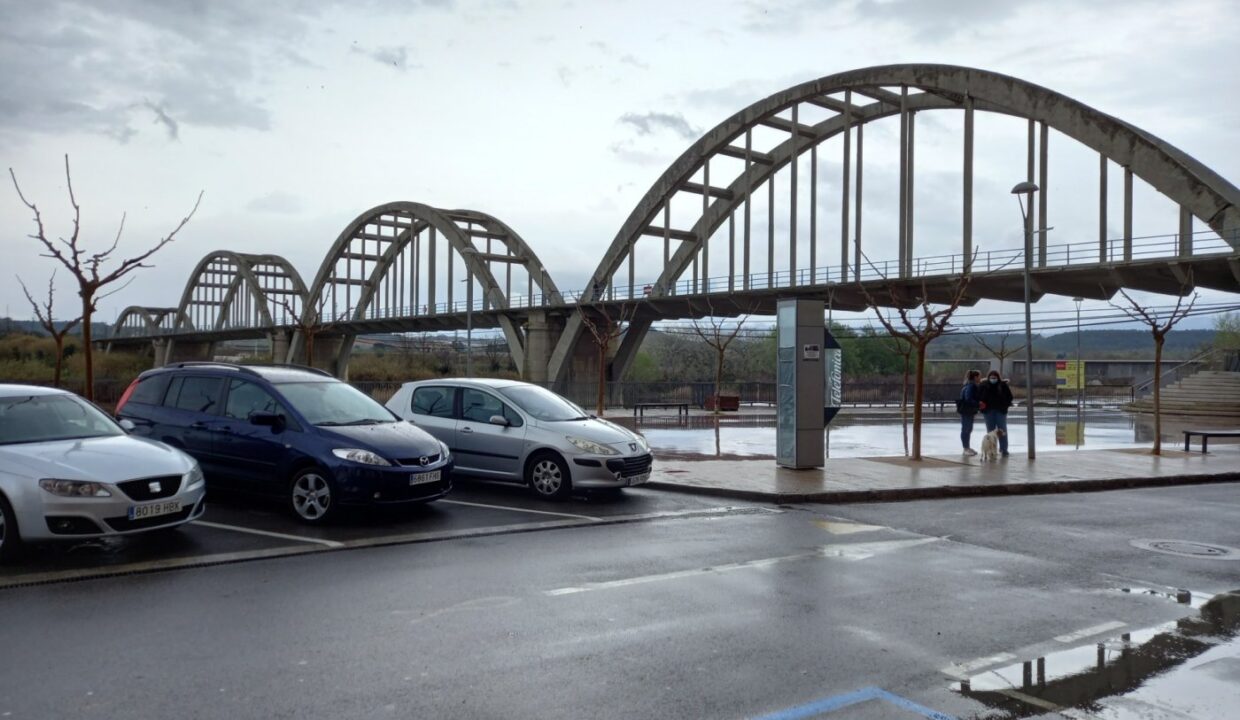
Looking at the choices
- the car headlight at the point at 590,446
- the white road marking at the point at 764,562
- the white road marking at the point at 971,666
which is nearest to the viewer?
the white road marking at the point at 971,666

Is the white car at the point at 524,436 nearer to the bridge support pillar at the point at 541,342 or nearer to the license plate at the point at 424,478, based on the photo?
the license plate at the point at 424,478

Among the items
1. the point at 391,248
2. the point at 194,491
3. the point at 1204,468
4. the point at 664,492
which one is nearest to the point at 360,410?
the point at 194,491

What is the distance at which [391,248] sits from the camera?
78.2 m

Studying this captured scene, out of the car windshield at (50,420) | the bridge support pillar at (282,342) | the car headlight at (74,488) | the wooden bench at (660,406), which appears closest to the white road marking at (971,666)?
the car headlight at (74,488)

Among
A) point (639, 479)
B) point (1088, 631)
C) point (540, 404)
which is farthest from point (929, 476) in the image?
point (1088, 631)

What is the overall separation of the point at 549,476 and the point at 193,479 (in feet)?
14.6

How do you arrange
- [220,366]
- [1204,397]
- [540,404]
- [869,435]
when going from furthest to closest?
[1204,397], [869,435], [540,404], [220,366]

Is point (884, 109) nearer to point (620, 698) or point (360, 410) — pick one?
point (360, 410)

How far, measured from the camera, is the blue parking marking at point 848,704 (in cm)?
430

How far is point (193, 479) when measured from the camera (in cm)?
804

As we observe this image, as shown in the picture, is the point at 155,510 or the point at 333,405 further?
the point at 333,405

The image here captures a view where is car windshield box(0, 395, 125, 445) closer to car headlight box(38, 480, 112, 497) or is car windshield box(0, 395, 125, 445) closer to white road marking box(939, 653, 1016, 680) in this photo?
car headlight box(38, 480, 112, 497)

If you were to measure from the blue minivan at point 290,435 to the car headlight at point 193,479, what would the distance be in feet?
4.02

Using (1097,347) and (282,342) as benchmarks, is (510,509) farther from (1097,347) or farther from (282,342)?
(1097,347)
